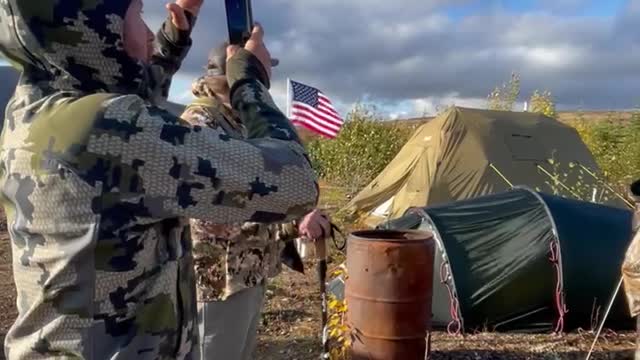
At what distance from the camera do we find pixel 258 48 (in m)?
1.86

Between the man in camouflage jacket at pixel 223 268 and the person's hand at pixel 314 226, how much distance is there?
19cm

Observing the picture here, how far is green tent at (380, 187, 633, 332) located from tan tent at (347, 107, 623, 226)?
3.38 meters

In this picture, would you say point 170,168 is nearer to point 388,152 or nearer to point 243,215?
point 243,215

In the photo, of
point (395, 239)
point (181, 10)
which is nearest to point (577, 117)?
point (395, 239)

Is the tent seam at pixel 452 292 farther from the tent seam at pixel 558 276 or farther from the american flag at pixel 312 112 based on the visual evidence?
the american flag at pixel 312 112

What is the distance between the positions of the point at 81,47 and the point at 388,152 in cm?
1438

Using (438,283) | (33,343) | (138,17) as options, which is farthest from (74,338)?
(438,283)

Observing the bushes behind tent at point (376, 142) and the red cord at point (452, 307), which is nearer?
the red cord at point (452, 307)

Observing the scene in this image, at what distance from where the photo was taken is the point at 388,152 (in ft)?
51.7

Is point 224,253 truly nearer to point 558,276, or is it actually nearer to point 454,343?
point 454,343

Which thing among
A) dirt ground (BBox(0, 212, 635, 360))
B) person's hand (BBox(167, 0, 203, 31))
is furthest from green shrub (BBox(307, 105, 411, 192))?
person's hand (BBox(167, 0, 203, 31))

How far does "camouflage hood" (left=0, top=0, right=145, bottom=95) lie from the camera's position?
4.81ft

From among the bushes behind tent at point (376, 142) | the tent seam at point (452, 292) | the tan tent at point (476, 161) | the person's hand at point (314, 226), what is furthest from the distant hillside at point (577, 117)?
the person's hand at point (314, 226)

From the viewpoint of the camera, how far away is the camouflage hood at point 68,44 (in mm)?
1467
